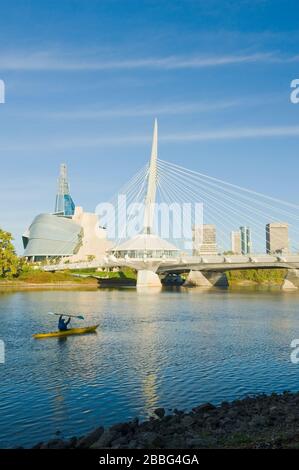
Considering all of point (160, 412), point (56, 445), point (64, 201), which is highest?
point (64, 201)

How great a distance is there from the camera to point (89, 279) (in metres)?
90.4

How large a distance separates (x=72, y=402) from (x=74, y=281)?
2944 inches

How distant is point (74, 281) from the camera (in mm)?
88312

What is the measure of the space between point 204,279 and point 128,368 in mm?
75068

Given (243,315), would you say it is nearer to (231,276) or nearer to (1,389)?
(1,389)

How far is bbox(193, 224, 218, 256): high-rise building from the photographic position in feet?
308

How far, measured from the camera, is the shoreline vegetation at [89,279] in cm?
7924

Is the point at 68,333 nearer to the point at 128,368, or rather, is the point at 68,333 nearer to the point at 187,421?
the point at 128,368

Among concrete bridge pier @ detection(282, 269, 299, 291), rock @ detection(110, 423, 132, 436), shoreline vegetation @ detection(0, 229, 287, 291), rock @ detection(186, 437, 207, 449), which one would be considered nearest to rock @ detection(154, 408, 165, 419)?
rock @ detection(110, 423, 132, 436)

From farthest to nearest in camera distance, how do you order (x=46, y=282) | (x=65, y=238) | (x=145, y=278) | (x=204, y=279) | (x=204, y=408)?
(x=65, y=238) < (x=204, y=279) < (x=46, y=282) < (x=145, y=278) < (x=204, y=408)

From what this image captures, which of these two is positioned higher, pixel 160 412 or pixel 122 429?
pixel 122 429

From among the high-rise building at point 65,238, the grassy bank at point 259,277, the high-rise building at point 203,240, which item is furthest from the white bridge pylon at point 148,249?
the high-rise building at point 65,238

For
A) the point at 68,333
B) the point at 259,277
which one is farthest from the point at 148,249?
the point at 68,333
